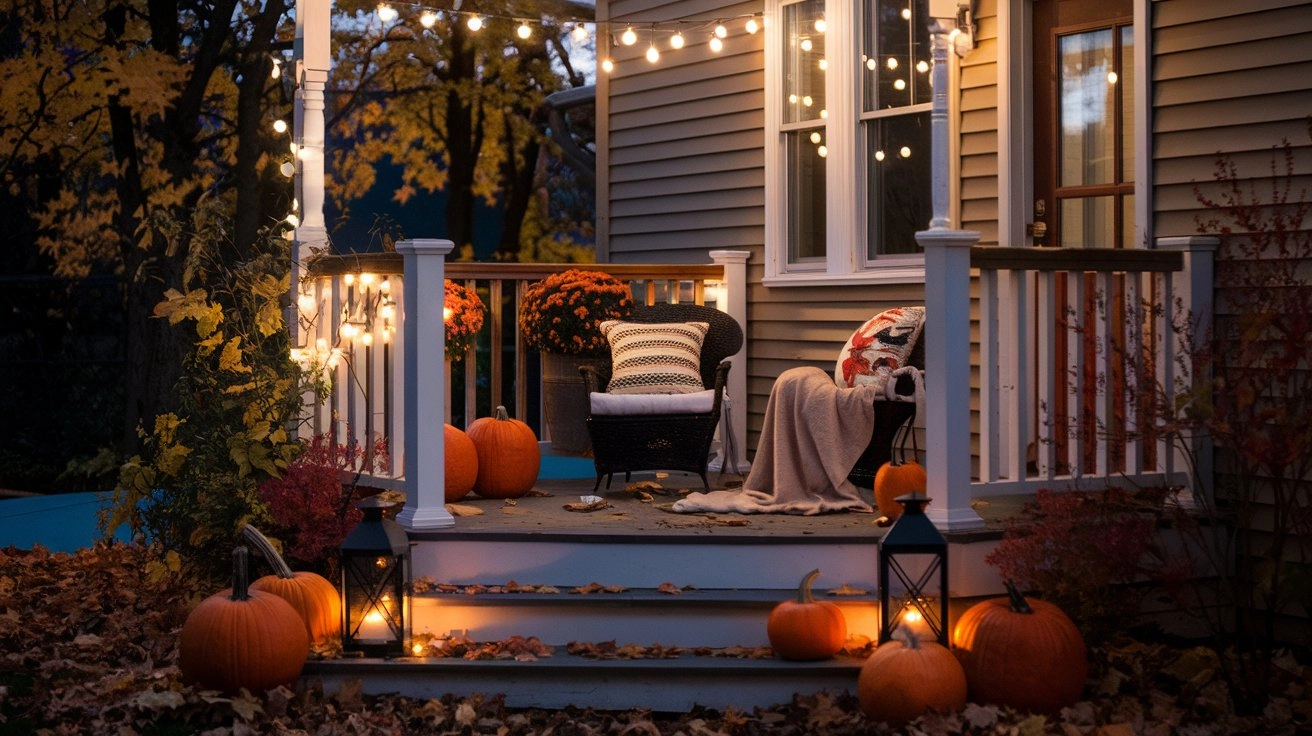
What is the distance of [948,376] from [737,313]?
113 inches

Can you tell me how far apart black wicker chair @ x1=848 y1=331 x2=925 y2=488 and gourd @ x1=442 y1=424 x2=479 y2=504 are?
5.16ft

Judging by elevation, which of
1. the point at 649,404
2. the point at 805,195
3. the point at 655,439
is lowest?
the point at 655,439

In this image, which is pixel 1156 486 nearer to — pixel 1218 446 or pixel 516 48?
pixel 1218 446

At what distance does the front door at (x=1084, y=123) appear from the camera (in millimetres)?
6176

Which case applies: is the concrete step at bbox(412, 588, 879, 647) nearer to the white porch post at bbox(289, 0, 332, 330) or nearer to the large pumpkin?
the large pumpkin

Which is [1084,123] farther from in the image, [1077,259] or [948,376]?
[948,376]

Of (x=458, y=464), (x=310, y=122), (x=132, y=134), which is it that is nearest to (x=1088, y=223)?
(x=458, y=464)

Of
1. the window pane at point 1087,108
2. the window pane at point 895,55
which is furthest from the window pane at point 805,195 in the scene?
the window pane at point 1087,108

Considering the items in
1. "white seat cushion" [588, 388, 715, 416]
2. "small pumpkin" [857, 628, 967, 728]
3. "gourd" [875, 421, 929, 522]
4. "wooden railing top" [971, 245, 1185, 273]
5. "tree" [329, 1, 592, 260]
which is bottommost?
"small pumpkin" [857, 628, 967, 728]

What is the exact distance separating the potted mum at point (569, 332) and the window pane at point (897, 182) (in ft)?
4.61

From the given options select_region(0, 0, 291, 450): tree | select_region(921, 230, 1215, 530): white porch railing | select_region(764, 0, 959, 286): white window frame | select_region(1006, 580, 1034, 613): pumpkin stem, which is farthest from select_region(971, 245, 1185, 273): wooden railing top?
select_region(0, 0, 291, 450): tree

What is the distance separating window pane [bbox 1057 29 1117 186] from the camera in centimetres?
625

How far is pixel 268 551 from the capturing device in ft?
16.4

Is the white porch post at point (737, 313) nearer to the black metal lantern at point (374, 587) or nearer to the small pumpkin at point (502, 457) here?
the small pumpkin at point (502, 457)
